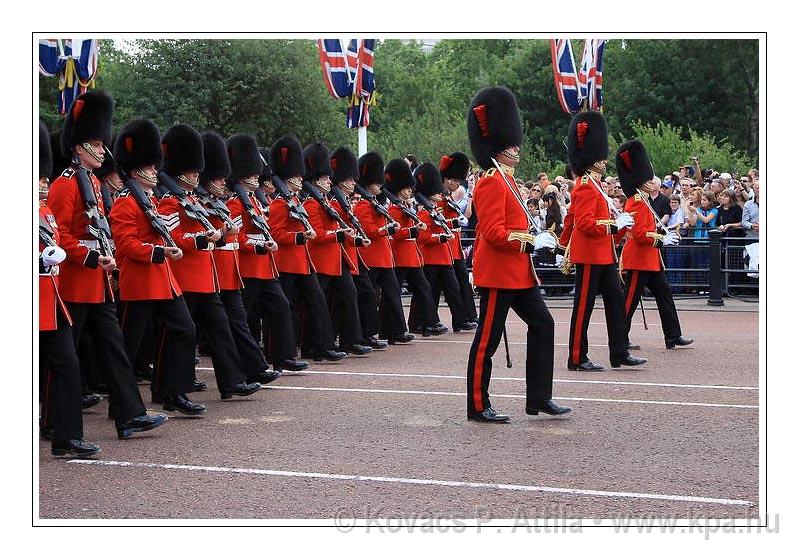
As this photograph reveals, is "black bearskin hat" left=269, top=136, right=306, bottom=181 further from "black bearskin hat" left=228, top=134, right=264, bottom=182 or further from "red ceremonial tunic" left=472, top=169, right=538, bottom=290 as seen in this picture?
"red ceremonial tunic" left=472, top=169, right=538, bottom=290

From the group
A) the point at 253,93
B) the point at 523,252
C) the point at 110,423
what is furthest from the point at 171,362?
the point at 253,93

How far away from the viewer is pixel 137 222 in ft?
23.0

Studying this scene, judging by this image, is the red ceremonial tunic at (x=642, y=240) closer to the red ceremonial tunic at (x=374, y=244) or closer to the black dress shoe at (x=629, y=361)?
the black dress shoe at (x=629, y=361)

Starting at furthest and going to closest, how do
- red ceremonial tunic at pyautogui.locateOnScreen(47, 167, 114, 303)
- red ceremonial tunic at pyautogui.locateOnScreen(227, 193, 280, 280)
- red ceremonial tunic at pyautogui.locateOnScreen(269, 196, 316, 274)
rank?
red ceremonial tunic at pyautogui.locateOnScreen(269, 196, 316, 274) → red ceremonial tunic at pyautogui.locateOnScreen(227, 193, 280, 280) → red ceremonial tunic at pyautogui.locateOnScreen(47, 167, 114, 303)

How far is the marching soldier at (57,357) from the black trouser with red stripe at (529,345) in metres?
1.99

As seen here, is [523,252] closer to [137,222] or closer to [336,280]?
[137,222]

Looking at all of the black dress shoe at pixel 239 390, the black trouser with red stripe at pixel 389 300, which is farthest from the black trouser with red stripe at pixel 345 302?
the black dress shoe at pixel 239 390

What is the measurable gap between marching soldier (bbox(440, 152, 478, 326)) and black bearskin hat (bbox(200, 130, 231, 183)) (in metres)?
4.29

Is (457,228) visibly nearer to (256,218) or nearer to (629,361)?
(629,361)

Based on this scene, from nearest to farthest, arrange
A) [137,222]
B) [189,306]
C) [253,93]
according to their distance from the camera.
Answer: [137,222], [189,306], [253,93]

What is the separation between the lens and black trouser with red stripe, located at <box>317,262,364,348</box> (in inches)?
415

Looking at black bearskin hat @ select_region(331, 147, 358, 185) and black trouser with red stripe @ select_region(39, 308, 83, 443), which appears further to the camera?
black bearskin hat @ select_region(331, 147, 358, 185)

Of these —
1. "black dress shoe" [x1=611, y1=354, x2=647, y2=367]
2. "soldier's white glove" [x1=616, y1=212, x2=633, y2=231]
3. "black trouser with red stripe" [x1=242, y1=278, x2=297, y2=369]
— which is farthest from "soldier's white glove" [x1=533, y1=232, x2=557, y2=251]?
"black dress shoe" [x1=611, y1=354, x2=647, y2=367]
